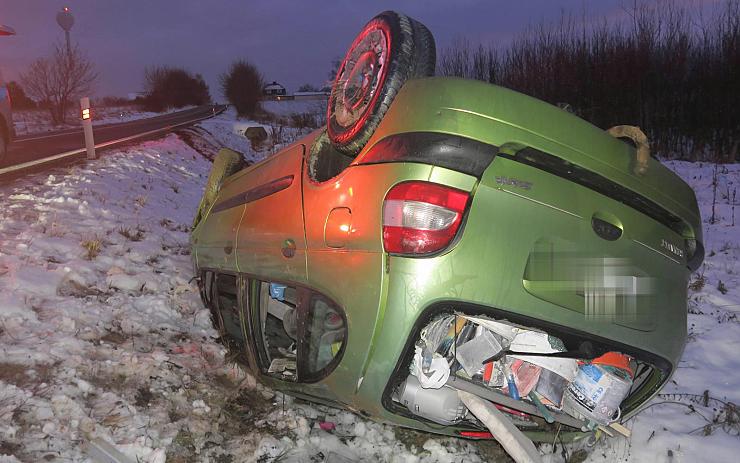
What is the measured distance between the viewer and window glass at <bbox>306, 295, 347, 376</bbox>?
2129mm

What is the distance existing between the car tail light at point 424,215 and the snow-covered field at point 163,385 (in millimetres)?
1150

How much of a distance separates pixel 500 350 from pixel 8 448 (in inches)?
74.8

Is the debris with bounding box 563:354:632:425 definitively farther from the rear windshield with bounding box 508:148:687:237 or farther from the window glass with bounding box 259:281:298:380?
the window glass with bounding box 259:281:298:380

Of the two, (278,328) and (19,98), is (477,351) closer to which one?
(278,328)

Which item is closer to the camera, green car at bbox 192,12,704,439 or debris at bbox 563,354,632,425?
green car at bbox 192,12,704,439

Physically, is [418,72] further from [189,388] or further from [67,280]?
[67,280]

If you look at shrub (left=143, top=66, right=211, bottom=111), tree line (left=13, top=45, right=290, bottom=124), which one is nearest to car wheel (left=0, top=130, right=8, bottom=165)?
tree line (left=13, top=45, right=290, bottom=124)

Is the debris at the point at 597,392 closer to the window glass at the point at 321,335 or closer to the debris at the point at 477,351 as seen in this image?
the debris at the point at 477,351

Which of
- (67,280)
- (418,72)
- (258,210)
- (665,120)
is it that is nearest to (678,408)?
(418,72)

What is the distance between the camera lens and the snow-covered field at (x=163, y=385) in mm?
2219

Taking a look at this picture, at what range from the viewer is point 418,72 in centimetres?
209

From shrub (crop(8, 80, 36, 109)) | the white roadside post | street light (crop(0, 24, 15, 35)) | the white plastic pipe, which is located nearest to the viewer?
the white plastic pipe

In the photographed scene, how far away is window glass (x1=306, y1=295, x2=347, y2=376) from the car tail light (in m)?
0.56

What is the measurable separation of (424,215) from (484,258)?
241 mm
